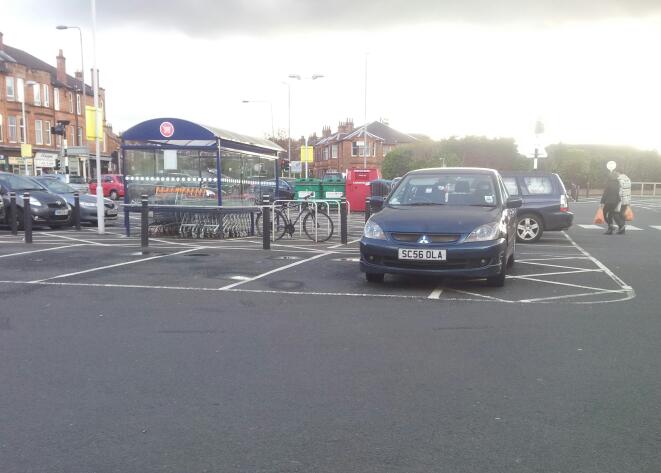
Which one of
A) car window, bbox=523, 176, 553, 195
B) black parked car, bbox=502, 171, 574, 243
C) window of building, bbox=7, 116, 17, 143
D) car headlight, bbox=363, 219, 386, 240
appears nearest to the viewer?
car headlight, bbox=363, 219, 386, 240

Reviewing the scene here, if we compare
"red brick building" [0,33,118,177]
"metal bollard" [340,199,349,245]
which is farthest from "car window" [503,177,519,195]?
"red brick building" [0,33,118,177]

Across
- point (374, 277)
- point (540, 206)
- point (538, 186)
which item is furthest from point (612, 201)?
Result: point (374, 277)

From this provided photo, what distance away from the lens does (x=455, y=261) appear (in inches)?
307

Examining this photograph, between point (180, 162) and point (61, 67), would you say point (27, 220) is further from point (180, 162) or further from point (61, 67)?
point (61, 67)

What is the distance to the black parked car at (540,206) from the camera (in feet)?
49.2

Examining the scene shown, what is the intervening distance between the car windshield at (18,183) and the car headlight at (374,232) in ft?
44.5

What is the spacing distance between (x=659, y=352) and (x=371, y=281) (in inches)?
161

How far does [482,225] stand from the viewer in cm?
793

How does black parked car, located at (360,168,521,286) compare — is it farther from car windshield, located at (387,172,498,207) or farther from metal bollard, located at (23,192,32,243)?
metal bollard, located at (23,192,32,243)

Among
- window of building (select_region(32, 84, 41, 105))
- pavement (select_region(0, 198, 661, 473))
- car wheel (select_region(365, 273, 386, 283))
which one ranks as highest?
window of building (select_region(32, 84, 41, 105))

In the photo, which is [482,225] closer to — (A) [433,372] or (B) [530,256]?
(A) [433,372]

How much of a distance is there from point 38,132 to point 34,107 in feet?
7.06

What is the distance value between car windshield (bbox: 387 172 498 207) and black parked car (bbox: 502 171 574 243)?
6184 mm

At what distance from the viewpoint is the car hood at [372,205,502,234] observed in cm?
790
